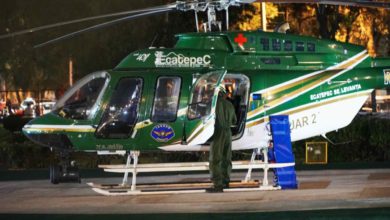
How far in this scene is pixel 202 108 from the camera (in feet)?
50.9

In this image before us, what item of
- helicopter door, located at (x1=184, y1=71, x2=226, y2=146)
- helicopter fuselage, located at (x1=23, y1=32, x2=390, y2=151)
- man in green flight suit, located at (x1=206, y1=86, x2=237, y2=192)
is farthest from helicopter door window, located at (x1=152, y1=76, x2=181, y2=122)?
man in green flight suit, located at (x1=206, y1=86, x2=237, y2=192)

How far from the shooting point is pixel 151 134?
51.3ft

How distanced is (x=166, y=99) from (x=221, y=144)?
1390mm

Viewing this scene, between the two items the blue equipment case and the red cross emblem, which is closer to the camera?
the blue equipment case

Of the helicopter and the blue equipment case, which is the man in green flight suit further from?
the blue equipment case

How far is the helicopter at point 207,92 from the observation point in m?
15.6

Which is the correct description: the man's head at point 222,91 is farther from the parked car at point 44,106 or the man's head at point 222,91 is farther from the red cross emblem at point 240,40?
the parked car at point 44,106

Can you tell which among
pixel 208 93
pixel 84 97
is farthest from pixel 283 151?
pixel 84 97

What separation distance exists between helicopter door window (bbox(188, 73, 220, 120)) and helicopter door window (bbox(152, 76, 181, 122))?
0.30m

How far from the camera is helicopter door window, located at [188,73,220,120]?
15438 millimetres

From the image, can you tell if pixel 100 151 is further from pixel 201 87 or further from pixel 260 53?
pixel 260 53

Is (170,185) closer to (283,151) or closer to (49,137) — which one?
(283,151)

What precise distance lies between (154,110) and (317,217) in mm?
4628

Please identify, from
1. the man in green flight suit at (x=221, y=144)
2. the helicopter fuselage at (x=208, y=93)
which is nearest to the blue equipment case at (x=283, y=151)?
the helicopter fuselage at (x=208, y=93)
